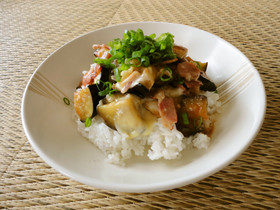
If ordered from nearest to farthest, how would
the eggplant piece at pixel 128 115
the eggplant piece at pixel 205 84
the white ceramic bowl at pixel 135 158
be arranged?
the white ceramic bowl at pixel 135 158
the eggplant piece at pixel 128 115
the eggplant piece at pixel 205 84

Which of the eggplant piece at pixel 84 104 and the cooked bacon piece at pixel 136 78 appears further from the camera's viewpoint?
the eggplant piece at pixel 84 104

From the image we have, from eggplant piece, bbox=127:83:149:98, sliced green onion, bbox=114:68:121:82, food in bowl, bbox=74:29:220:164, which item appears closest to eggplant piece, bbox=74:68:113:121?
food in bowl, bbox=74:29:220:164

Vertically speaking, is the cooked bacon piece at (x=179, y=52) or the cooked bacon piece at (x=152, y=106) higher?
the cooked bacon piece at (x=179, y=52)

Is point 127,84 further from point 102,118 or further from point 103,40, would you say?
point 103,40

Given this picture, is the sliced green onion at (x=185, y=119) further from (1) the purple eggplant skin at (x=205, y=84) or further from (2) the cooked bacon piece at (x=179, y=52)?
(2) the cooked bacon piece at (x=179, y=52)

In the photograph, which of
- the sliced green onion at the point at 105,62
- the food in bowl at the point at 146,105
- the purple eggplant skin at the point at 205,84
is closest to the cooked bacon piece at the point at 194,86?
the food in bowl at the point at 146,105

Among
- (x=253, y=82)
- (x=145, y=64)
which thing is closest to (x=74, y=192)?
(x=145, y=64)
